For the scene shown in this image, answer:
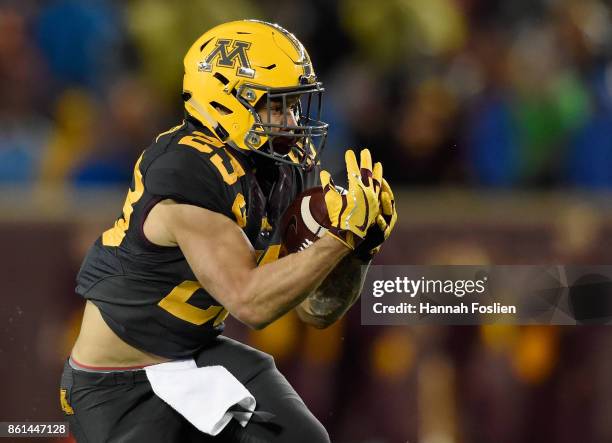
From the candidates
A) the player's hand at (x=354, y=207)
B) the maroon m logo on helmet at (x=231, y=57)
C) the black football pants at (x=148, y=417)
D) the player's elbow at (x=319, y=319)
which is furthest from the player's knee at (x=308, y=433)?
the maroon m logo on helmet at (x=231, y=57)

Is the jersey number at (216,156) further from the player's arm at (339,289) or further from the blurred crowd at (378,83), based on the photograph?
the blurred crowd at (378,83)

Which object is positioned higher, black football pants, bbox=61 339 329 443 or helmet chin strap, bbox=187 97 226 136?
helmet chin strap, bbox=187 97 226 136

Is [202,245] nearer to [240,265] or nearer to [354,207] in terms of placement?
[240,265]

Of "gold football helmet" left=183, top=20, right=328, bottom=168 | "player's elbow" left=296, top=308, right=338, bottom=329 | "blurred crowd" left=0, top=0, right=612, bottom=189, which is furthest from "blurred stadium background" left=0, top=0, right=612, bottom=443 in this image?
"gold football helmet" left=183, top=20, right=328, bottom=168

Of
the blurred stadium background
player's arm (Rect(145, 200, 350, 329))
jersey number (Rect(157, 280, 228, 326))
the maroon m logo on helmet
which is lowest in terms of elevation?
the blurred stadium background

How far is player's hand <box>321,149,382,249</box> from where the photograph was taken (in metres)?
2.40

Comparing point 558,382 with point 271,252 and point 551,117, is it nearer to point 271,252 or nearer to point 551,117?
point 551,117

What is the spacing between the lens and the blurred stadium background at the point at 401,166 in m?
4.13

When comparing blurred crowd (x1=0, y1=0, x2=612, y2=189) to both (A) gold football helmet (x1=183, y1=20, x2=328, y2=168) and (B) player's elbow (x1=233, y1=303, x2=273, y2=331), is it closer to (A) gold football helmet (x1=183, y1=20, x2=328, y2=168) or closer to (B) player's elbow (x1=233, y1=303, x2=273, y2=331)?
(A) gold football helmet (x1=183, y1=20, x2=328, y2=168)

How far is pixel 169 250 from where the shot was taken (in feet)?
8.66

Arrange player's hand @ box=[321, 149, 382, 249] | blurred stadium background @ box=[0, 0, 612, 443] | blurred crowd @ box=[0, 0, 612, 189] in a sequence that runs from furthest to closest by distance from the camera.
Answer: blurred crowd @ box=[0, 0, 612, 189]
blurred stadium background @ box=[0, 0, 612, 443]
player's hand @ box=[321, 149, 382, 249]

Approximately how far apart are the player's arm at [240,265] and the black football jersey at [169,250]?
50mm

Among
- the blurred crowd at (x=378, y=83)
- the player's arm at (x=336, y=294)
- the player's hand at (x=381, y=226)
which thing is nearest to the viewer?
the player's hand at (x=381, y=226)

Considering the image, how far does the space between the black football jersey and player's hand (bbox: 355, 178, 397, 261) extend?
283 millimetres
